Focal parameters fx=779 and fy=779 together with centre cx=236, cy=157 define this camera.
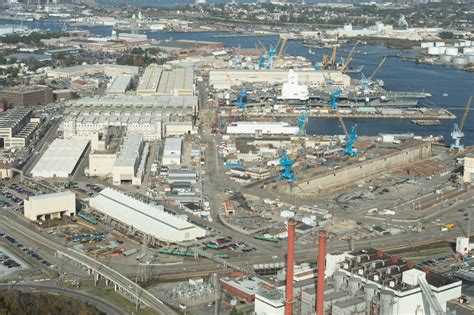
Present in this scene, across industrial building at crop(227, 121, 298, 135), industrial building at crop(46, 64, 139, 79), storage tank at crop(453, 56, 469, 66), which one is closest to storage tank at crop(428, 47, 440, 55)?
storage tank at crop(453, 56, 469, 66)

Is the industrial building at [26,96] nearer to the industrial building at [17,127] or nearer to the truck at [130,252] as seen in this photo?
the industrial building at [17,127]

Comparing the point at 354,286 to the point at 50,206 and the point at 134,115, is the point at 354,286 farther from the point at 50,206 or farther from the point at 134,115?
the point at 134,115

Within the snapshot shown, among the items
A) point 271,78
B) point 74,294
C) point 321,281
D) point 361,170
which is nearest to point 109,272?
point 74,294

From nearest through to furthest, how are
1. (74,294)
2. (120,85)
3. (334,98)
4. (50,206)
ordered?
1. (74,294)
2. (50,206)
3. (334,98)
4. (120,85)

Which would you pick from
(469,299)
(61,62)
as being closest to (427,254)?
(469,299)

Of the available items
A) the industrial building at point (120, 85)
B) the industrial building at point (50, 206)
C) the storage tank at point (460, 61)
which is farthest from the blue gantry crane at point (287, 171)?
the storage tank at point (460, 61)

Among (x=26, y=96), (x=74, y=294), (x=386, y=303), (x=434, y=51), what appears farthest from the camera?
(x=434, y=51)

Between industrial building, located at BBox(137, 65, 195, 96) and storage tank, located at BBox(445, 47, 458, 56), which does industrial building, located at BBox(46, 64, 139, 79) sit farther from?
storage tank, located at BBox(445, 47, 458, 56)
